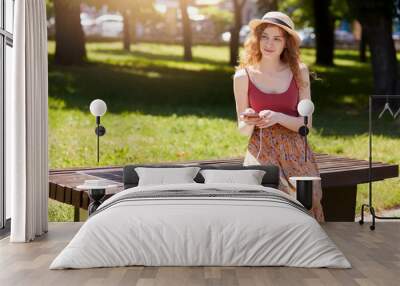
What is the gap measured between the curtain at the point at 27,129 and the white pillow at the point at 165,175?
73cm

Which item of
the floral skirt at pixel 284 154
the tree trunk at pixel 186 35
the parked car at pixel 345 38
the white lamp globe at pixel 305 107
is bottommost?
the floral skirt at pixel 284 154

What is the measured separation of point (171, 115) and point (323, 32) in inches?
227

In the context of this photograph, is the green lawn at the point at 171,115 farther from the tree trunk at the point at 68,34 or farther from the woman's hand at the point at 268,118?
the woman's hand at the point at 268,118

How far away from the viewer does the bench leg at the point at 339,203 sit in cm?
682

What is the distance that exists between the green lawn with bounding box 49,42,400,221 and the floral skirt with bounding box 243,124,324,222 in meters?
3.47

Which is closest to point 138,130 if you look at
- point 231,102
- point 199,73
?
point 231,102

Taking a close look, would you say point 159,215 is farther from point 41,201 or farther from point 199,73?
point 199,73

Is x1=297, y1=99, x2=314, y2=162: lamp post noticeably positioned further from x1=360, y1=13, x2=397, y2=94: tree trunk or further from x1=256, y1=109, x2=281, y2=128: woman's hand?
x1=360, y1=13, x2=397, y2=94: tree trunk

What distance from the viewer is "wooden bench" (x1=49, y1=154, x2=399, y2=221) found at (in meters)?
6.07

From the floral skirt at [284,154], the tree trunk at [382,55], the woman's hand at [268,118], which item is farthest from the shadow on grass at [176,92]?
the woman's hand at [268,118]

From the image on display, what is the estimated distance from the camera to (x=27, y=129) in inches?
217

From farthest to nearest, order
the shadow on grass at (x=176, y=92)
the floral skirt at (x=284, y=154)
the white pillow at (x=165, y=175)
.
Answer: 1. the shadow on grass at (x=176, y=92)
2. the white pillow at (x=165, y=175)
3. the floral skirt at (x=284, y=154)

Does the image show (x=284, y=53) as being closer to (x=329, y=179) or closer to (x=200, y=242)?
(x=329, y=179)

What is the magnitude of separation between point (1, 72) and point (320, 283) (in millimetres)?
3395
